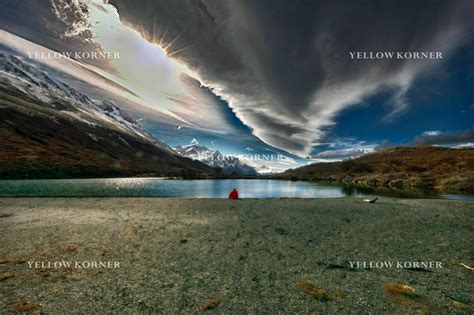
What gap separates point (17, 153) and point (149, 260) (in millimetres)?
172940

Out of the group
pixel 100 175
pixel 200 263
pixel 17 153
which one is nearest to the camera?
pixel 200 263

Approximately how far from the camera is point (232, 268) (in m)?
11.5

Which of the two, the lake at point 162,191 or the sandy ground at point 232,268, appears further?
the lake at point 162,191

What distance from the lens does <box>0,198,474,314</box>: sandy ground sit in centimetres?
821

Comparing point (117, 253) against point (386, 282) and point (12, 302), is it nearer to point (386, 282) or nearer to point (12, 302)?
point (12, 302)

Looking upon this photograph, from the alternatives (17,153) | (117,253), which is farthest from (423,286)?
(17,153)

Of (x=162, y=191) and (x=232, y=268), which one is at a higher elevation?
(x=162, y=191)

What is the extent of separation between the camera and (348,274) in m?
10.8

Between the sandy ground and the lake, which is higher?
the lake

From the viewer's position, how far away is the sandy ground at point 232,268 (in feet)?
26.9

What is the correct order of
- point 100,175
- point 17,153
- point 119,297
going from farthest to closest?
point 100,175 < point 17,153 < point 119,297

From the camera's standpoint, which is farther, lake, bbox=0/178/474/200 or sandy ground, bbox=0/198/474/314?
lake, bbox=0/178/474/200

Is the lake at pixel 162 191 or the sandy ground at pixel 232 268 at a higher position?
the lake at pixel 162 191

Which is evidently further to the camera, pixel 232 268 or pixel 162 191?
pixel 162 191
